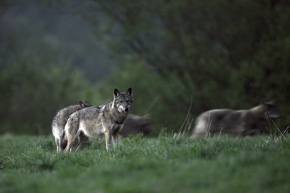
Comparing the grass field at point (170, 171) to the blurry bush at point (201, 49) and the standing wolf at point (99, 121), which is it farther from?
the blurry bush at point (201, 49)

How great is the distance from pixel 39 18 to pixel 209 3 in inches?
3312

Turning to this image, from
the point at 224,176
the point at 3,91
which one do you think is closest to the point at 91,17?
the point at 3,91

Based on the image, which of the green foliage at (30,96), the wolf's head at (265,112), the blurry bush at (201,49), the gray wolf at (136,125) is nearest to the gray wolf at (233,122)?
the wolf's head at (265,112)

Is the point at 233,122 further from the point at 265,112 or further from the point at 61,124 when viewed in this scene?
the point at 61,124

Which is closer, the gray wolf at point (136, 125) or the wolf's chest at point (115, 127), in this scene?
the wolf's chest at point (115, 127)

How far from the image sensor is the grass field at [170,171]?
5.12 metres

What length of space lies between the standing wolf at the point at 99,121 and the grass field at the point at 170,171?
2.75m

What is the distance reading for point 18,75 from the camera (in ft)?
143

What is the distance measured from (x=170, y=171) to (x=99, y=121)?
5.43 metres

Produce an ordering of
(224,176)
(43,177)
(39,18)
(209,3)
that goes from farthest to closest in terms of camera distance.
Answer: (39,18)
(209,3)
(43,177)
(224,176)

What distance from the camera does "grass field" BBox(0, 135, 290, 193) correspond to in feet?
16.8

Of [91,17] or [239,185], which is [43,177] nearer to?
[239,185]

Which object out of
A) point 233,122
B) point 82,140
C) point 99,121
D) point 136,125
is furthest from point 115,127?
point 136,125

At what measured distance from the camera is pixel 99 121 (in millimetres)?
11047
